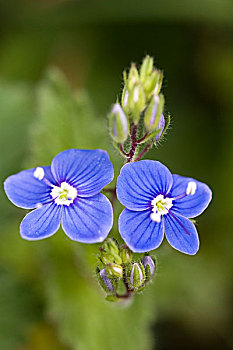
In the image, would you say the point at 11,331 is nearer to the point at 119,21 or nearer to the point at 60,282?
the point at 60,282

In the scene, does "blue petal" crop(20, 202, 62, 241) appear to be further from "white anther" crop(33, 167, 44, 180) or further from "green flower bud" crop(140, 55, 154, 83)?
"green flower bud" crop(140, 55, 154, 83)

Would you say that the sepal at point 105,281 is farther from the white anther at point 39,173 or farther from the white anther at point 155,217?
the white anther at point 39,173

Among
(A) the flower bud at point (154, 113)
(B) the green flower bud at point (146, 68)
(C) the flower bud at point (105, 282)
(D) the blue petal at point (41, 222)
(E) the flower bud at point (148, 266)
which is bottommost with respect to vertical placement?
(C) the flower bud at point (105, 282)

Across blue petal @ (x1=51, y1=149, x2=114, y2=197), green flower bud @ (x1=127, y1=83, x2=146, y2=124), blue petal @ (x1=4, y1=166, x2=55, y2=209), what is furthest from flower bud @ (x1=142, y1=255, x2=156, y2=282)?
green flower bud @ (x1=127, y1=83, x2=146, y2=124)

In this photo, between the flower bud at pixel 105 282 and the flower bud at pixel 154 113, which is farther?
the flower bud at pixel 105 282

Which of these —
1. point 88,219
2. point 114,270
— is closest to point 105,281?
point 114,270

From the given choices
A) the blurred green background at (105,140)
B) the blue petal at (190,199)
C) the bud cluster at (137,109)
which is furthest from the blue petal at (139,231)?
the blurred green background at (105,140)

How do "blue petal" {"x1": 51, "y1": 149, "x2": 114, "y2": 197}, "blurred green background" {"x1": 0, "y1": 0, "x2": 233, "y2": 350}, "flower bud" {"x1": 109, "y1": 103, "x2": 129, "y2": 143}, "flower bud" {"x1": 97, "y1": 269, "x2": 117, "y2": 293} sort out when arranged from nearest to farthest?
"flower bud" {"x1": 109, "y1": 103, "x2": 129, "y2": 143} → "blue petal" {"x1": 51, "y1": 149, "x2": 114, "y2": 197} → "flower bud" {"x1": 97, "y1": 269, "x2": 117, "y2": 293} → "blurred green background" {"x1": 0, "y1": 0, "x2": 233, "y2": 350}

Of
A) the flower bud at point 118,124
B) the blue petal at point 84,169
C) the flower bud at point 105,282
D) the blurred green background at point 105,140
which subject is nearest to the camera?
the flower bud at point 118,124
